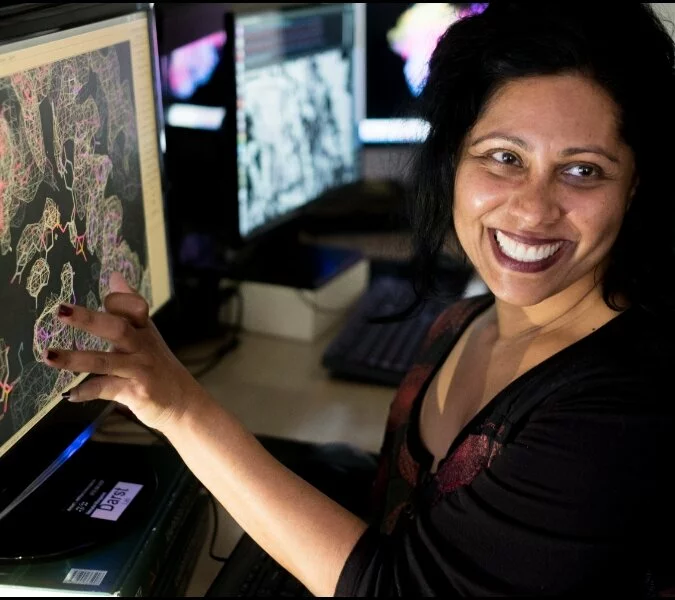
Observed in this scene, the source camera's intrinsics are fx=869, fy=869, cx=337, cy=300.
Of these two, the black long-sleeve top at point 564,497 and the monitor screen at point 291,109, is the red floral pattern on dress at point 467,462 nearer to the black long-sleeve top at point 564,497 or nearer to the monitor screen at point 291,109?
the black long-sleeve top at point 564,497

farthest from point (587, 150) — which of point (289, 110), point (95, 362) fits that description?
point (289, 110)

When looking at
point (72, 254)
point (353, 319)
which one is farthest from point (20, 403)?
point (353, 319)

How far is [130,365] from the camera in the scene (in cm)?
81

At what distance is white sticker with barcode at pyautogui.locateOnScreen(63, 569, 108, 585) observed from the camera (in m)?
0.85

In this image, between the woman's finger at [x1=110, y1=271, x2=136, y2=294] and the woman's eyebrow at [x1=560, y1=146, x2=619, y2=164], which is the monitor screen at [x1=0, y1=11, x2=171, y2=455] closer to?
the woman's finger at [x1=110, y1=271, x2=136, y2=294]

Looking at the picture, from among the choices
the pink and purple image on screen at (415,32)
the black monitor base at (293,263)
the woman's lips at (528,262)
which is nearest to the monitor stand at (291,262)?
the black monitor base at (293,263)

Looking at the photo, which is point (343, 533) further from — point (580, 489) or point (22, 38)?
point (22, 38)

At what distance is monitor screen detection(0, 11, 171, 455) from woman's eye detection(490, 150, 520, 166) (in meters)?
0.43

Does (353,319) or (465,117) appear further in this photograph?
→ (353,319)

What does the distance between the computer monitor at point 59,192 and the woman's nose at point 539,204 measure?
0.46 meters

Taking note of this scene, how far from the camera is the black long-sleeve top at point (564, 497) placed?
2.40 feet

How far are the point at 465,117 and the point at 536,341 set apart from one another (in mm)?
261

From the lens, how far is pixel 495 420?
872mm

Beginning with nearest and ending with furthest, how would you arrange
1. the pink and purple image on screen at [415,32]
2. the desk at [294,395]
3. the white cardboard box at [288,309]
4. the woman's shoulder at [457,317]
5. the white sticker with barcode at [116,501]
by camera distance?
the white sticker with barcode at [116,501], the woman's shoulder at [457,317], the desk at [294,395], the white cardboard box at [288,309], the pink and purple image on screen at [415,32]
